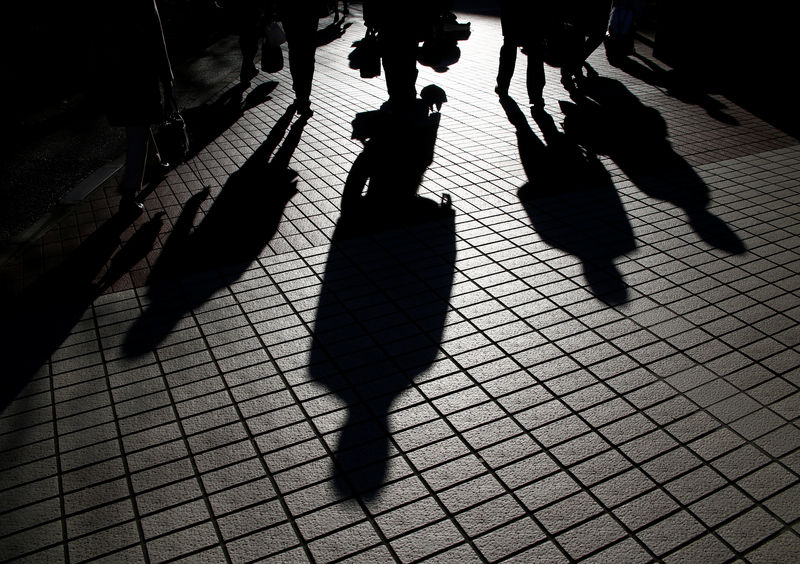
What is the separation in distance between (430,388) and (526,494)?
801 mm

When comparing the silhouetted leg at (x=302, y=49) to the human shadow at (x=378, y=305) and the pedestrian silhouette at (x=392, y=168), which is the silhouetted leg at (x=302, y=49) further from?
the human shadow at (x=378, y=305)

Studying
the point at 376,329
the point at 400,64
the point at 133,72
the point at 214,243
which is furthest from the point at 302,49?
the point at 376,329

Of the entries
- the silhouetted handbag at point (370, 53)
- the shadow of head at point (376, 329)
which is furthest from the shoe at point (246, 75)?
the shadow of head at point (376, 329)

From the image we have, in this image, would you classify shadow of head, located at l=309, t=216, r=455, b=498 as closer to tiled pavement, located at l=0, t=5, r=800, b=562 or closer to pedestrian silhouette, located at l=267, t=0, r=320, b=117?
tiled pavement, located at l=0, t=5, r=800, b=562

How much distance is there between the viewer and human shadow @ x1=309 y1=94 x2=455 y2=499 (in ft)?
9.93

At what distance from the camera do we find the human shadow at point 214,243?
4.05 meters

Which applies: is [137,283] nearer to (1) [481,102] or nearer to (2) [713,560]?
(2) [713,560]

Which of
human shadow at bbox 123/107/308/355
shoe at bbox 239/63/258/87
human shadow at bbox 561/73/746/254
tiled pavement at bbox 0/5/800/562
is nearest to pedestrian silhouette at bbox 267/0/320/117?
human shadow at bbox 123/107/308/355

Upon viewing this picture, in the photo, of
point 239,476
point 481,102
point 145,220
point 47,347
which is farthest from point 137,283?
point 481,102

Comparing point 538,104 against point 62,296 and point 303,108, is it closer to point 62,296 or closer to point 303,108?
point 303,108

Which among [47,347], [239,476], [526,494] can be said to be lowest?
[47,347]

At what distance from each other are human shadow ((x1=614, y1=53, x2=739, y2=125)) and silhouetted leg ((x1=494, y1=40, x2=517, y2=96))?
7.28 ft

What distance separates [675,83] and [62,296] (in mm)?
8202

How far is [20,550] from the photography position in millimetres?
2545
